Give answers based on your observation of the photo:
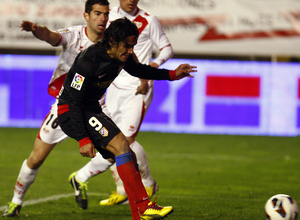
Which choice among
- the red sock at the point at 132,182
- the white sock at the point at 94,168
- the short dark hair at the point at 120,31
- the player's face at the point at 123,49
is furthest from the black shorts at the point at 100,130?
the white sock at the point at 94,168

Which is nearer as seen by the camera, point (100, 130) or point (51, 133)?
point (100, 130)

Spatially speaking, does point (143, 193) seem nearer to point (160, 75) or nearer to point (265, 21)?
point (160, 75)

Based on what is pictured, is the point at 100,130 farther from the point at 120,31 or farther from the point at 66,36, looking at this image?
the point at 66,36

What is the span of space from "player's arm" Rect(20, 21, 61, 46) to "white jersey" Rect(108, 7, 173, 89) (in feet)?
3.53

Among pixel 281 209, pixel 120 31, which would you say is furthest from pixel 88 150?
pixel 281 209

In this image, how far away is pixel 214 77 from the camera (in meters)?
12.7

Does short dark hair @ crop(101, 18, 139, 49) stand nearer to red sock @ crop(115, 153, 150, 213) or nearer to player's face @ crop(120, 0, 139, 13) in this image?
red sock @ crop(115, 153, 150, 213)

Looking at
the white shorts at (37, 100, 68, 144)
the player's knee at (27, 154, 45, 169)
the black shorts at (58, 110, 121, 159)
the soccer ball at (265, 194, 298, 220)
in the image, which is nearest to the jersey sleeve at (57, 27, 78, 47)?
the white shorts at (37, 100, 68, 144)

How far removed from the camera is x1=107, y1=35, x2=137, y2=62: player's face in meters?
3.68

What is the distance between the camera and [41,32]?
4.33m

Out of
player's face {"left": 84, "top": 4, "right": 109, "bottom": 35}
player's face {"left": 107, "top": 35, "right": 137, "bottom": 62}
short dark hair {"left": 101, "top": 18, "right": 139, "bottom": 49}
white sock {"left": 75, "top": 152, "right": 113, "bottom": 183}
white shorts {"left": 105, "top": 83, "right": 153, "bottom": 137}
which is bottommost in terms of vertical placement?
white sock {"left": 75, "top": 152, "right": 113, "bottom": 183}

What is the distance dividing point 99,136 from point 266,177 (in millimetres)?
3963

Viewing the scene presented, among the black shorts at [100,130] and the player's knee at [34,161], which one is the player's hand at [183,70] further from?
the player's knee at [34,161]

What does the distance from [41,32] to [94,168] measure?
4.95 ft
